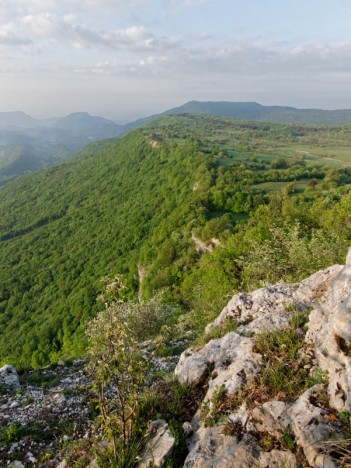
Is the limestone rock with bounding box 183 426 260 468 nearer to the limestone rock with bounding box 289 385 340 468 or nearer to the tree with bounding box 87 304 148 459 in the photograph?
the limestone rock with bounding box 289 385 340 468

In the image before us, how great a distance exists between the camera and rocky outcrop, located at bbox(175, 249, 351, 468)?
600 centimetres

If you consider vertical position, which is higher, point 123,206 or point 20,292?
point 123,206

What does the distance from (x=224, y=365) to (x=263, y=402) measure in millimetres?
2056

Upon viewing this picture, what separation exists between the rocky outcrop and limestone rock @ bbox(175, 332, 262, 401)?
0.02 metres

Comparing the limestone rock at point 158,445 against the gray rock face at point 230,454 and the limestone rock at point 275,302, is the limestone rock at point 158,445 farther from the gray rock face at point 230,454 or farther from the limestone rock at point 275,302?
the limestone rock at point 275,302

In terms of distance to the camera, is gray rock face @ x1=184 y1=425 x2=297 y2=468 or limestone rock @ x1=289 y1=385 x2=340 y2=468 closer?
limestone rock @ x1=289 y1=385 x2=340 y2=468

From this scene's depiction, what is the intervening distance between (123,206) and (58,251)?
24.8 m

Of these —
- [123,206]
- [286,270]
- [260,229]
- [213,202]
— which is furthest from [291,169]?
[286,270]

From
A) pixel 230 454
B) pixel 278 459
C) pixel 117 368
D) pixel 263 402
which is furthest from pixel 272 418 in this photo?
pixel 117 368

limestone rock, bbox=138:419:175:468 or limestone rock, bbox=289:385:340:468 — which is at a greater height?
limestone rock, bbox=289:385:340:468

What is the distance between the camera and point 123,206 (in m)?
104

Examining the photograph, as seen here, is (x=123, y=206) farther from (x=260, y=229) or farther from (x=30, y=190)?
(x=30, y=190)

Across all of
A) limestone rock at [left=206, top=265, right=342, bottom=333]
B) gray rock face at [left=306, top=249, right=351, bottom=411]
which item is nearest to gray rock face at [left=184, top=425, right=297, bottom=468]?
gray rock face at [left=306, top=249, right=351, bottom=411]

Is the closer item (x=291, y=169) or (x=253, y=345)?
(x=253, y=345)
